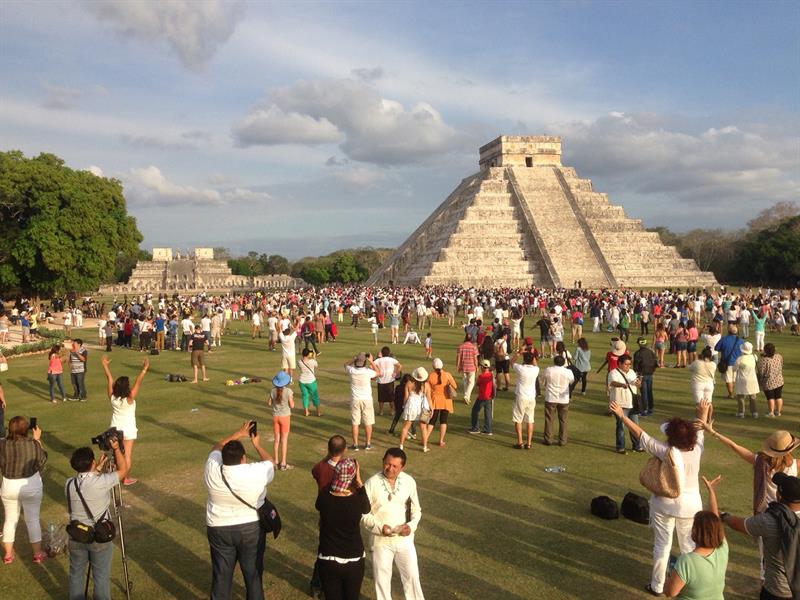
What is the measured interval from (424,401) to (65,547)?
4.93 metres

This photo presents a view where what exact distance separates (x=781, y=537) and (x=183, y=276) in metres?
97.6

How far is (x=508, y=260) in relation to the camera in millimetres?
54688

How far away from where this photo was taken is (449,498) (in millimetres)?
7648

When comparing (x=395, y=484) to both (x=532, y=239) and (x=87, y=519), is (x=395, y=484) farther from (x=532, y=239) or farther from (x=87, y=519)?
(x=532, y=239)

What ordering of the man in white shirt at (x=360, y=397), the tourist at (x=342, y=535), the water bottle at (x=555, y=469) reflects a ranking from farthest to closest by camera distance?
the man in white shirt at (x=360, y=397) → the water bottle at (x=555, y=469) → the tourist at (x=342, y=535)

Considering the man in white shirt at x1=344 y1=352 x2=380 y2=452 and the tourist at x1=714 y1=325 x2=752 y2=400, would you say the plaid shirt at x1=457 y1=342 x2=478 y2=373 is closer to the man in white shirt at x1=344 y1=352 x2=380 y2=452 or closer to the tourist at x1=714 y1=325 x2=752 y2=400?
the man in white shirt at x1=344 y1=352 x2=380 y2=452

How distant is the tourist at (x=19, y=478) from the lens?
5934mm

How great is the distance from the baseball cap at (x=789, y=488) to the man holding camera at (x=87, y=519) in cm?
502

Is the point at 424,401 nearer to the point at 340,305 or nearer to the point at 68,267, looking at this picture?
the point at 340,305

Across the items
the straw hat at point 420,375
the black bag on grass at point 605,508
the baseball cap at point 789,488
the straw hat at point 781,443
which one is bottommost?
the black bag on grass at point 605,508

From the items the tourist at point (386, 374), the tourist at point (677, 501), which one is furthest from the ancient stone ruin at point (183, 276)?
the tourist at point (677, 501)

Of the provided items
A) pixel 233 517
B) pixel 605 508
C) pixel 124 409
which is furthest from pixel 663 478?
pixel 124 409

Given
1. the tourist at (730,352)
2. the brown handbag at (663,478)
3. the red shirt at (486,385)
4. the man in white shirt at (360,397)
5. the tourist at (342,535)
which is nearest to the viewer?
the tourist at (342,535)

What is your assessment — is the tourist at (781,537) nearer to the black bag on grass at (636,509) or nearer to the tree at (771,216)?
the black bag on grass at (636,509)
